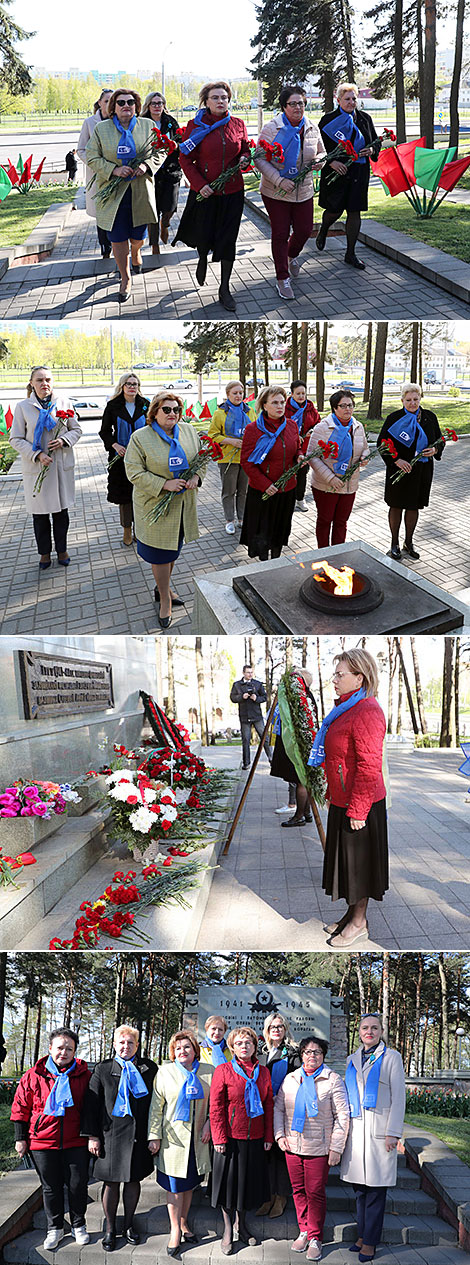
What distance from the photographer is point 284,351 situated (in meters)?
11.5

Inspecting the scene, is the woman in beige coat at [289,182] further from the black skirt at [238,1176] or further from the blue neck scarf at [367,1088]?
the black skirt at [238,1176]

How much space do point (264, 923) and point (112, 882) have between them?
101 centimetres

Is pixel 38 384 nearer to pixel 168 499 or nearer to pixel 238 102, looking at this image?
pixel 168 499

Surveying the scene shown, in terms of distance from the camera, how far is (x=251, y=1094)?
4.28 m

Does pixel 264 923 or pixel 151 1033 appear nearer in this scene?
pixel 264 923

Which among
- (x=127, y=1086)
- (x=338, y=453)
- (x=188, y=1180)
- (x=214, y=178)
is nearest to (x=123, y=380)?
(x=214, y=178)

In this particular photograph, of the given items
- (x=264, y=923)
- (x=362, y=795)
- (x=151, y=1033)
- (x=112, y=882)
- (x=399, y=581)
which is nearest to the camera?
(x=362, y=795)

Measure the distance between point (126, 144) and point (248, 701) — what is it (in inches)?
159

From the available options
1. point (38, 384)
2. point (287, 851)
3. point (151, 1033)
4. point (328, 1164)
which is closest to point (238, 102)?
point (38, 384)

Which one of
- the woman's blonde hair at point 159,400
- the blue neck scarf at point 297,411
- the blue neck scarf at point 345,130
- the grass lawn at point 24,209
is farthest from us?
the blue neck scarf at point 297,411

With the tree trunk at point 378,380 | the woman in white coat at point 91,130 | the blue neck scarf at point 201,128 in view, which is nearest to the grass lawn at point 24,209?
the woman in white coat at point 91,130

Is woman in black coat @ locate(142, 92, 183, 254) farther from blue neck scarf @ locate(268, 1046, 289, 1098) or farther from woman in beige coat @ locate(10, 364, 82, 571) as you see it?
blue neck scarf @ locate(268, 1046, 289, 1098)

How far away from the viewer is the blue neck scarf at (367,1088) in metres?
4.16

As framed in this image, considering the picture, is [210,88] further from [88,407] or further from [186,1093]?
[186,1093]
